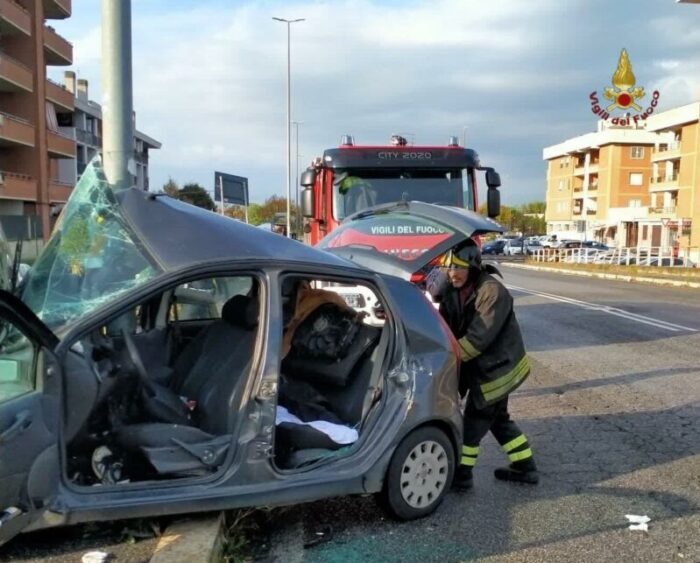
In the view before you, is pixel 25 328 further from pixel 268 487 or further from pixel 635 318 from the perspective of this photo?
pixel 635 318

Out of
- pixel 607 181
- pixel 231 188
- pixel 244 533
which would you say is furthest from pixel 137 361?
pixel 607 181

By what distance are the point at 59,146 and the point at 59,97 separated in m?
3.06

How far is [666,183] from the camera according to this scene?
67.1 meters

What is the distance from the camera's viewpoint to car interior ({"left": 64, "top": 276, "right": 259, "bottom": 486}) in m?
3.41

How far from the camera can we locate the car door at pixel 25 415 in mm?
2949

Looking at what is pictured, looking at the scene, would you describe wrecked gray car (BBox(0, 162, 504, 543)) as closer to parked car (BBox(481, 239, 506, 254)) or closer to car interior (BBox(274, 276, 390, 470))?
car interior (BBox(274, 276, 390, 470))

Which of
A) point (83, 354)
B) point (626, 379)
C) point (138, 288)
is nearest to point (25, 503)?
point (83, 354)

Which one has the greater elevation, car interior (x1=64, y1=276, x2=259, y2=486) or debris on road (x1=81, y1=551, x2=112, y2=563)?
car interior (x1=64, y1=276, x2=259, y2=486)

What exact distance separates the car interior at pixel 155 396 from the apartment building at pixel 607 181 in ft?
237

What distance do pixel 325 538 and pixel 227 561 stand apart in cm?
63

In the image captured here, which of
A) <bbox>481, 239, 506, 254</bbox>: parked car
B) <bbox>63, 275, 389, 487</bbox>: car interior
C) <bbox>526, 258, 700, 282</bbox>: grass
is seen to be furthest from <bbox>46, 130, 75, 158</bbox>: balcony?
<bbox>63, 275, 389, 487</bbox>: car interior

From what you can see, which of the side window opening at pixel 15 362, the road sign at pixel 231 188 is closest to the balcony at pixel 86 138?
the road sign at pixel 231 188

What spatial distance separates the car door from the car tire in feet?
5.87

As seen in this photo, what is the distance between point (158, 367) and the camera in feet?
14.1
